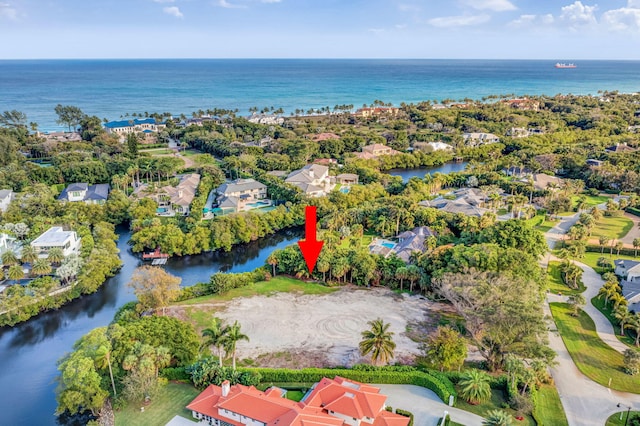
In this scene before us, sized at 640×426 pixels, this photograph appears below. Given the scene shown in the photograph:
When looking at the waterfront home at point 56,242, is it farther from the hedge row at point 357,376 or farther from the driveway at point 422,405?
the driveway at point 422,405

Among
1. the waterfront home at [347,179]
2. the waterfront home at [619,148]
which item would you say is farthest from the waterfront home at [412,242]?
the waterfront home at [619,148]

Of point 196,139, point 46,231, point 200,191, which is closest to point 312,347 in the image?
point 46,231

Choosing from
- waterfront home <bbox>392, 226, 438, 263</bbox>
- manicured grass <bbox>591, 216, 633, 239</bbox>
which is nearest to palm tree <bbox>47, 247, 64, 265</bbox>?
waterfront home <bbox>392, 226, 438, 263</bbox>

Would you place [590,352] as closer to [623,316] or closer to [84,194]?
[623,316]

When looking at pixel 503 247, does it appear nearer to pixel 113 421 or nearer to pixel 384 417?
pixel 384 417

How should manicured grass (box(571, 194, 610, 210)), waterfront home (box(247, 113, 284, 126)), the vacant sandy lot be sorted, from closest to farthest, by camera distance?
the vacant sandy lot, manicured grass (box(571, 194, 610, 210)), waterfront home (box(247, 113, 284, 126))

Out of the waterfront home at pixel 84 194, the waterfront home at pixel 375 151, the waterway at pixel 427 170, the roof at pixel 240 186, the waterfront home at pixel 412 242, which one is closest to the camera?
the waterfront home at pixel 412 242

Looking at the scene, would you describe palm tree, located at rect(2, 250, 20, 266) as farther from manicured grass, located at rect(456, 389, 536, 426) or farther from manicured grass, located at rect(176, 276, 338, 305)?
manicured grass, located at rect(456, 389, 536, 426)

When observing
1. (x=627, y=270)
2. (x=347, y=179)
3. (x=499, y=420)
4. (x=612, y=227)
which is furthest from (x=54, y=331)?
(x=612, y=227)
